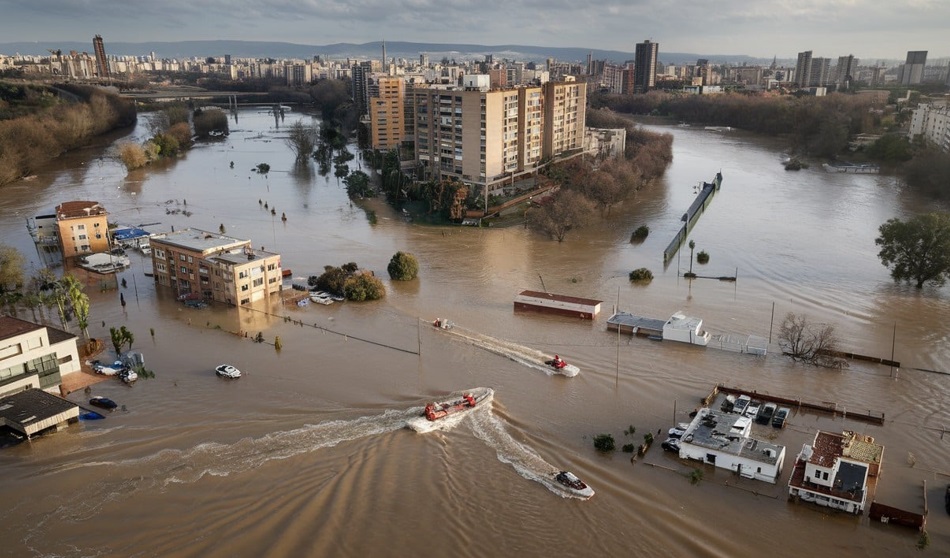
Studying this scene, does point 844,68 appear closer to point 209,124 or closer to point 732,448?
point 209,124

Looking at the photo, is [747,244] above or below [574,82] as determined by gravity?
below

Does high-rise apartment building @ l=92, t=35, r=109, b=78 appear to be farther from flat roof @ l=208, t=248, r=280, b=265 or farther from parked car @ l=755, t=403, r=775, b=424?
parked car @ l=755, t=403, r=775, b=424

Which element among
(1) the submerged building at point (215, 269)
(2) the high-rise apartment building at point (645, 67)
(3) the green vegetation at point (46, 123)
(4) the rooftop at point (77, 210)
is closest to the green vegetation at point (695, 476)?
(1) the submerged building at point (215, 269)

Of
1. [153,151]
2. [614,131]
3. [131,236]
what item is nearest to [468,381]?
[131,236]

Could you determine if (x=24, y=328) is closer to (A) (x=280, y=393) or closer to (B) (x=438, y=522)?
(A) (x=280, y=393)

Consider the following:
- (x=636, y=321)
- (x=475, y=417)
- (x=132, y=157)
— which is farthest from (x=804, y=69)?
(x=475, y=417)

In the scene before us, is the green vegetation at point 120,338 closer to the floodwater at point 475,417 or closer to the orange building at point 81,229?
the floodwater at point 475,417
